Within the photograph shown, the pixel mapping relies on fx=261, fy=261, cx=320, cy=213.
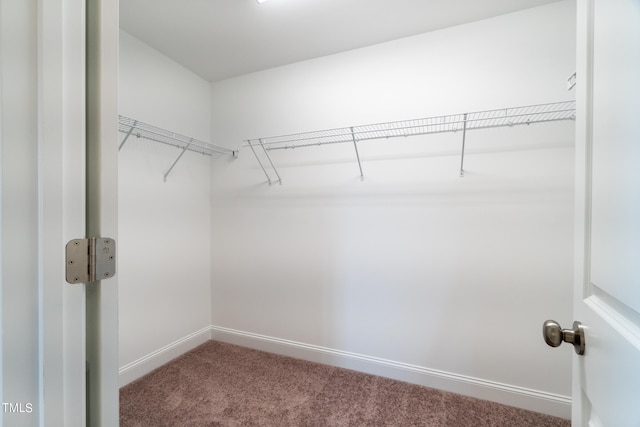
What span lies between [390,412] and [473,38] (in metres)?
2.48

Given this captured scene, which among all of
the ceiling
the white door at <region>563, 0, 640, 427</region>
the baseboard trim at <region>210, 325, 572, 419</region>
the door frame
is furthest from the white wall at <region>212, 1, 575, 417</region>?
the door frame

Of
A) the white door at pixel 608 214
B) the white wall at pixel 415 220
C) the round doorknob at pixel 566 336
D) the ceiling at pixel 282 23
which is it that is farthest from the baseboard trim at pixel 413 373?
the ceiling at pixel 282 23

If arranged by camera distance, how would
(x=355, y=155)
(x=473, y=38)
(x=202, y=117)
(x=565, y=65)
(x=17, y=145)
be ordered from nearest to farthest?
(x=17, y=145) → (x=565, y=65) → (x=473, y=38) → (x=355, y=155) → (x=202, y=117)

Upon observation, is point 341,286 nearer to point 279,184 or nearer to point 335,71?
point 279,184

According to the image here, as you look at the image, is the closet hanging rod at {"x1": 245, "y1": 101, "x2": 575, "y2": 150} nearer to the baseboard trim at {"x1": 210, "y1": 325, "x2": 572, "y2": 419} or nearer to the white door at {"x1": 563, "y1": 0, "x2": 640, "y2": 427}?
the white door at {"x1": 563, "y1": 0, "x2": 640, "y2": 427}

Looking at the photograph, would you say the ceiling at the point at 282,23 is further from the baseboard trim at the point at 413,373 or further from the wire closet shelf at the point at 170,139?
the baseboard trim at the point at 413,373

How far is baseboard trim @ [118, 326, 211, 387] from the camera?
1.85m

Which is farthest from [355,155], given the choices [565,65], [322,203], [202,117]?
[202,117]

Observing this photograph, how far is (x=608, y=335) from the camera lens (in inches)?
20.1

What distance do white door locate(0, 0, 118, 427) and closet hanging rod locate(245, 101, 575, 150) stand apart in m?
1.47

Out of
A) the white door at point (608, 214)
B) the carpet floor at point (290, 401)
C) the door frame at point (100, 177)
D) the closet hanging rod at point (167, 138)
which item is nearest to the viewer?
the white door at point (608, 214)

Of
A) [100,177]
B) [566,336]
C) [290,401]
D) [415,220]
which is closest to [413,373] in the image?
[290,401]

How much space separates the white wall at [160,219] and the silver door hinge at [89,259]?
4.85 ft

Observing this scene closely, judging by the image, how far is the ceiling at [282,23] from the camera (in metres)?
1.60
